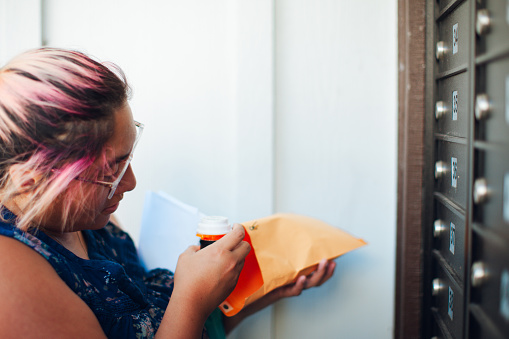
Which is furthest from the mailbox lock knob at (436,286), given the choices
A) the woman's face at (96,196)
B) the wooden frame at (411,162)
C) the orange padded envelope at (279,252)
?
the woman's face at (96,196)

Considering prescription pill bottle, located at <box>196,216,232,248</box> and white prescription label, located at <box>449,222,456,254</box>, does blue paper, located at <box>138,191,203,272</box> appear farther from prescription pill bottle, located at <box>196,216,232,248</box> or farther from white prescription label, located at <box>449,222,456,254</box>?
white prescription label, located at <box>449,222,456,254</box>

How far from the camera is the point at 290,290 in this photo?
3.95 feet

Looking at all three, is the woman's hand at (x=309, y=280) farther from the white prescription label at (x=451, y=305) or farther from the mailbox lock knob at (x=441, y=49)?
the mailbox lock knob at (x=441, y=49)

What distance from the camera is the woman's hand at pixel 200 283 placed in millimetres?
890

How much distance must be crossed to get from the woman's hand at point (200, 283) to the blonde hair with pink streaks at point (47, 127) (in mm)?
282

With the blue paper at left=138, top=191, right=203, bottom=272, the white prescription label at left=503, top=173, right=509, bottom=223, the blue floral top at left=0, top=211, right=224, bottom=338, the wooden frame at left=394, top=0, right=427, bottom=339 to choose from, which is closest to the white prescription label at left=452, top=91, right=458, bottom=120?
the wooden frame at left=394, top=0, right=427, bottom=339

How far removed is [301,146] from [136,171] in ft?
1.86

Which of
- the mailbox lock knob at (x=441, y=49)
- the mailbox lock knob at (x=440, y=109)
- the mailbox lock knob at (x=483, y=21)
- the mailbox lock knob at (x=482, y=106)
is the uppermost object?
the mailbox lock knob at (x=441, y=49)

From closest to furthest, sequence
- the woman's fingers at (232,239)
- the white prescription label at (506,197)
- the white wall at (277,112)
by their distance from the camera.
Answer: the white prescription label at (506,197) < the woman's fingers at (232,239) < the white wall at (277,112)

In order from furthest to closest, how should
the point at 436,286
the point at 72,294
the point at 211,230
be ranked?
the point at 436,286 < the point at 211,230 < the point at 72,294

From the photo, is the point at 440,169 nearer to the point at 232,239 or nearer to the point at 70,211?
the point at 232,239

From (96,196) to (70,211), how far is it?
0.06 meters

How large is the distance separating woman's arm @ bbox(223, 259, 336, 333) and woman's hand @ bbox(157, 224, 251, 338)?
0.26m

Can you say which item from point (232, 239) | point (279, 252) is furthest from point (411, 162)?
point (232, 239)
